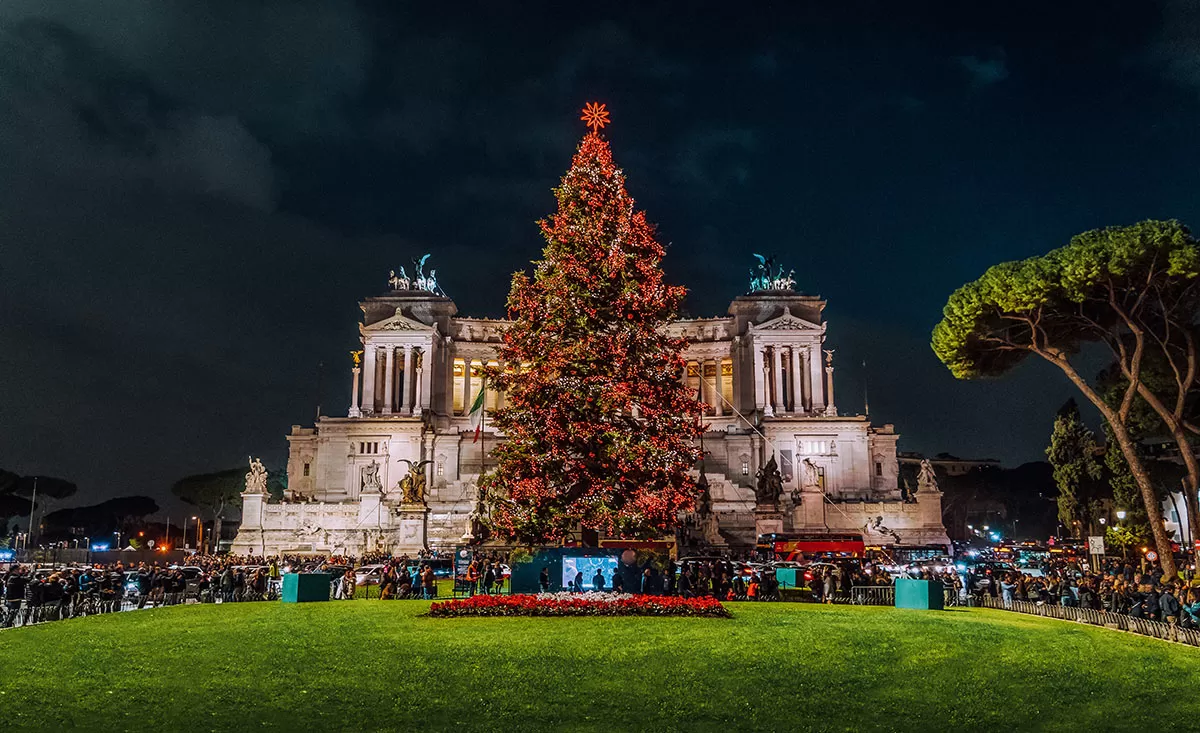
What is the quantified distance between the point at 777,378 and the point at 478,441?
29019mm

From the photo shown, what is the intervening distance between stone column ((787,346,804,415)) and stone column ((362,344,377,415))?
130 ft

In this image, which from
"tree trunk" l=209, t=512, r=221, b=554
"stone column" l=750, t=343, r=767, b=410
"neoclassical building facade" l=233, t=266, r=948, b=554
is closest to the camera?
"neoclassical building facade" l=233, t=266, r=948, b=554

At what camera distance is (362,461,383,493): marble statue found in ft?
207

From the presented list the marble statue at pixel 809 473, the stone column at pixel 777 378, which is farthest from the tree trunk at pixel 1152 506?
the stone column at pixel 777 378

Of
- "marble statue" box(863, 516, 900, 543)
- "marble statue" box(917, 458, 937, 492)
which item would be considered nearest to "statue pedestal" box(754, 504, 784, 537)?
"marble statue" box(863, 516, 900, 543)

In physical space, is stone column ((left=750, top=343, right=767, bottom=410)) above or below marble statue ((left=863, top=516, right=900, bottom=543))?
above

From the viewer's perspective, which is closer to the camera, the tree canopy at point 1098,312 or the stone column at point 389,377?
the tree canopy at point 1098,312

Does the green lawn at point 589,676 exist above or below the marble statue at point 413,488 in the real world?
below

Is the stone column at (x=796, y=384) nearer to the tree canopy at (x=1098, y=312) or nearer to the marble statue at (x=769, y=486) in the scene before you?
the marble statue at (x=769, y=486)

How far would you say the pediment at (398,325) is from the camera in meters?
89.1

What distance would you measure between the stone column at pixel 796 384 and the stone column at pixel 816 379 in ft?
3.84

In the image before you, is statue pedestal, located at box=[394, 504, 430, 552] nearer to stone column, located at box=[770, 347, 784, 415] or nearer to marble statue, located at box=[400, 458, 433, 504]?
marble statue, located at box=[400, 458, 433, 504]

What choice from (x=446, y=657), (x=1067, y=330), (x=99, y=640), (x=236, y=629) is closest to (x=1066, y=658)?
(x=446, y=657)

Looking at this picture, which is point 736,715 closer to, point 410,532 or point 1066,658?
point 1066,658
